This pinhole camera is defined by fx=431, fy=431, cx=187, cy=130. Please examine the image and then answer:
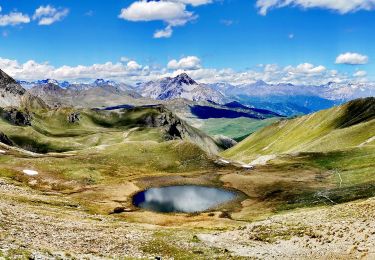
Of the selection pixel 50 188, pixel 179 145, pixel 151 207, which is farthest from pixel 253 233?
pixel 179 145

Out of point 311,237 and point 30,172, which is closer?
point 311,237

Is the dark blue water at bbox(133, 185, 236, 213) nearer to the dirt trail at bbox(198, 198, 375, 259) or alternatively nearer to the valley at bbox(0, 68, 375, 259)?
the valley at bbox(0, 68, 375, 259)

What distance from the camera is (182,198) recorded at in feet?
415

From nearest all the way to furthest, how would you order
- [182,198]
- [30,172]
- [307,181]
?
[182,198] < [30,172] < [307,181]

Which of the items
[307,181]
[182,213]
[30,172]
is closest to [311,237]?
[182,213]

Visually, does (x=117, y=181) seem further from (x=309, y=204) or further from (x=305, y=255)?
(x=305, y=255)

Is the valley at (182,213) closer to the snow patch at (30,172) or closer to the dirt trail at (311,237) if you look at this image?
the dirt trail at (311,237)

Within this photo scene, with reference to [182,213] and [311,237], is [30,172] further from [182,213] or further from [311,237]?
[311,237]

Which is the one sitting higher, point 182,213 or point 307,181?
point 307,181

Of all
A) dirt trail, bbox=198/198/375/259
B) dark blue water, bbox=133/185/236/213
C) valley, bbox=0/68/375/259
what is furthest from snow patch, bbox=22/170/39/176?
dirt trail, bbox=198/198/375/259

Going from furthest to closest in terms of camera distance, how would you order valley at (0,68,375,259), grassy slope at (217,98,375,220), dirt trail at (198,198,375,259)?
grassy slope at (217,98,375,220)
valley at (0,68,375,259)
dirt trail at (198,198,375,259)

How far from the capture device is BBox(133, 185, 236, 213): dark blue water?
371 feet

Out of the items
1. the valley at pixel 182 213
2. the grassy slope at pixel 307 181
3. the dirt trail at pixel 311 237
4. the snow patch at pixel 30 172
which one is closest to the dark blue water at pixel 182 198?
the valley at pixel 182 213

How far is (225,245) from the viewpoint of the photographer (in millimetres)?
57875
